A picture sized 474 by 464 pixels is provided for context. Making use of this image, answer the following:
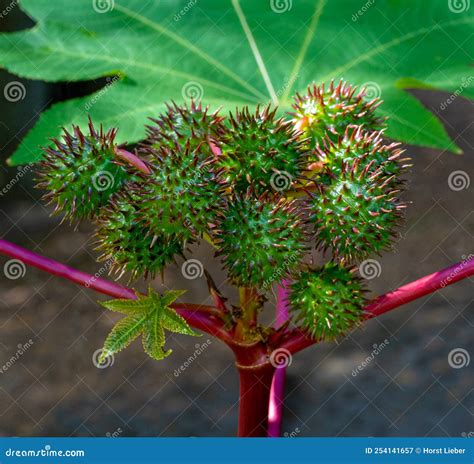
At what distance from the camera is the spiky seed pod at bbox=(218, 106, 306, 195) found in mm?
608

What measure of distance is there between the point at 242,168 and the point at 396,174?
5.6 inches

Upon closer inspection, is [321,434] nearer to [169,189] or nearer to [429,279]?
[429,279]
